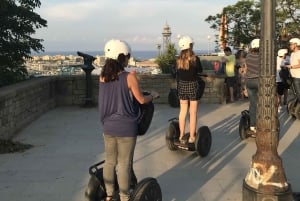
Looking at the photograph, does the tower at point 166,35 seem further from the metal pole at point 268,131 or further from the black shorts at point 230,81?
the metal pole at point 268,131

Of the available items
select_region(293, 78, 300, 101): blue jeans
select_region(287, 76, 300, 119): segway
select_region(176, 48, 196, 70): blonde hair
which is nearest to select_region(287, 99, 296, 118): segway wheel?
select_region(287, 76, 300, 119): segway

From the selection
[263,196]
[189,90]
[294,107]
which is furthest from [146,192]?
[294,107]

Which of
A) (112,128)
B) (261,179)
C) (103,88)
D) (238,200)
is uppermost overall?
(103,88)

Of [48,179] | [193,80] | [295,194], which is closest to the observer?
[295,194]

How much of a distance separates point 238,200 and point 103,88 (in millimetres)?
1959

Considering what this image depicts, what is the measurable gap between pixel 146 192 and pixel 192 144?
2797mm

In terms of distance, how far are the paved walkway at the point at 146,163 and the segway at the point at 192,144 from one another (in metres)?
0.11

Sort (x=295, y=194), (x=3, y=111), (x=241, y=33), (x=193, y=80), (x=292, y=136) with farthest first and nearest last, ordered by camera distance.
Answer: (x=241, y=33)
(x=292, y=136)
(x=3, y=111)
(x=193, y=80)
(x=295, y=194)

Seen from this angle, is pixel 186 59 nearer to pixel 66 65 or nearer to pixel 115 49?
pixel 115 49

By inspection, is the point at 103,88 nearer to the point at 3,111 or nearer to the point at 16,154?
the point at 16,154

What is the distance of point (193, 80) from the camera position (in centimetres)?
712

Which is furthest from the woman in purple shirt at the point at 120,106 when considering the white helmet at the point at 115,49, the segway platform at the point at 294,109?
the segway platform at the point at 294,109

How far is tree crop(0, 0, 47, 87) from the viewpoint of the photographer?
1064cm

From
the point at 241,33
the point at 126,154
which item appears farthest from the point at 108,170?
the point at 241,33
